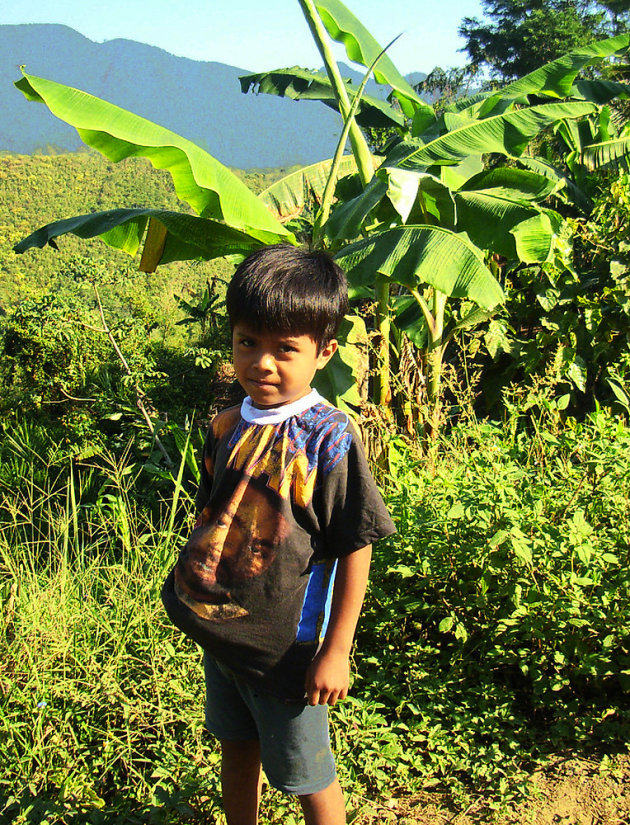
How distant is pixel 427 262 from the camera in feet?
10.8

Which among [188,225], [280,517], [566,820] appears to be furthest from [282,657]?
[188,225]

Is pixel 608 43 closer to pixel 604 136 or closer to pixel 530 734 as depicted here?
pixel 604 136

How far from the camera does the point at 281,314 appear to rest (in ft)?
4.64

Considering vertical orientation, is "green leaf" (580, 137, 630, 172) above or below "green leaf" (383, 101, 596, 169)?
above

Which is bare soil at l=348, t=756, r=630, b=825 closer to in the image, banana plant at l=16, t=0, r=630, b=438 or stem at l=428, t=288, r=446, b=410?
banana plant at l=16, t=0, r=630, b=438

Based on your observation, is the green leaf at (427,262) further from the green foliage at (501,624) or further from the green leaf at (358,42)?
the green leaf at (358,42)

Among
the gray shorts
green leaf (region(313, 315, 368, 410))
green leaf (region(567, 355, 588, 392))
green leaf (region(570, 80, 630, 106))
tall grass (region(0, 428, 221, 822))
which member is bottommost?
tall grass (region(0, 428, 221, 822))

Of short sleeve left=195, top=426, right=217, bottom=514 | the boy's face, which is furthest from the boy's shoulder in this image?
the boy's face

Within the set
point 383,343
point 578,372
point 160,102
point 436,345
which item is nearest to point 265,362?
point 383,343

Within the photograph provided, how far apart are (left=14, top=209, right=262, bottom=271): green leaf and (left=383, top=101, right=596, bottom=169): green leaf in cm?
96

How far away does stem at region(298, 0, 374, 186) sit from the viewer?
4469mm

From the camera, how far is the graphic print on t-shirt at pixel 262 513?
144 cm

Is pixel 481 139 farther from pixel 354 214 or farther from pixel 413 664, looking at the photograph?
pixel 413 664

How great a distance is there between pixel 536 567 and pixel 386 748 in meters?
0.73
